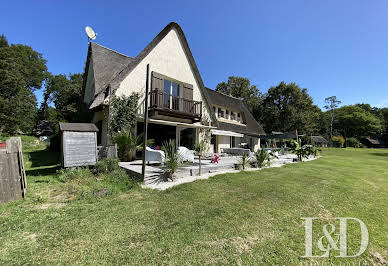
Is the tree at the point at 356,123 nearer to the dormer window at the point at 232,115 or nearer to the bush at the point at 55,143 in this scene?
the dormer window at the point at 232,115

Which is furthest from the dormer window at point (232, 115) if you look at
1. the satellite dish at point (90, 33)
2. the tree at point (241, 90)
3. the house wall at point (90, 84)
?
the tree at point (241, 90)

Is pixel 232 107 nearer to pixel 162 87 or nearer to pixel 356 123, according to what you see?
pixel 162 87

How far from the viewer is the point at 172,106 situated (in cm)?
1282

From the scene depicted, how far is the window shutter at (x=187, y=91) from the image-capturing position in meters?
13.9

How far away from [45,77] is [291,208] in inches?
2608

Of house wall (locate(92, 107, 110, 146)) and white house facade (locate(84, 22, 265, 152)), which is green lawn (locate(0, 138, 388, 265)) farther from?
white house facade (locate(84, 22, 265, 152))

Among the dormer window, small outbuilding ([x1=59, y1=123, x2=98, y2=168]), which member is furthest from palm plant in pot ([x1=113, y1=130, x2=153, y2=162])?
the dormer window

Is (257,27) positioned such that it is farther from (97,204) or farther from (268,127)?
(268,127)

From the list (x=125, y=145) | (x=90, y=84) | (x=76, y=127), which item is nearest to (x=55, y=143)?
(x=90, y=84)

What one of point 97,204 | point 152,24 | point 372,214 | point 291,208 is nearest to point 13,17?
point 152,24

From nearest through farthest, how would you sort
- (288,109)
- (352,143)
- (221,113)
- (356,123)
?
1. (221,113)
2. (288,109)
3. (352,143)
4. (356,123)

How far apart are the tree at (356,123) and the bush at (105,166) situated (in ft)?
285

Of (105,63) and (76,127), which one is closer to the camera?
(76,127)

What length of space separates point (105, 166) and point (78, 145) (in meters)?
1.61
